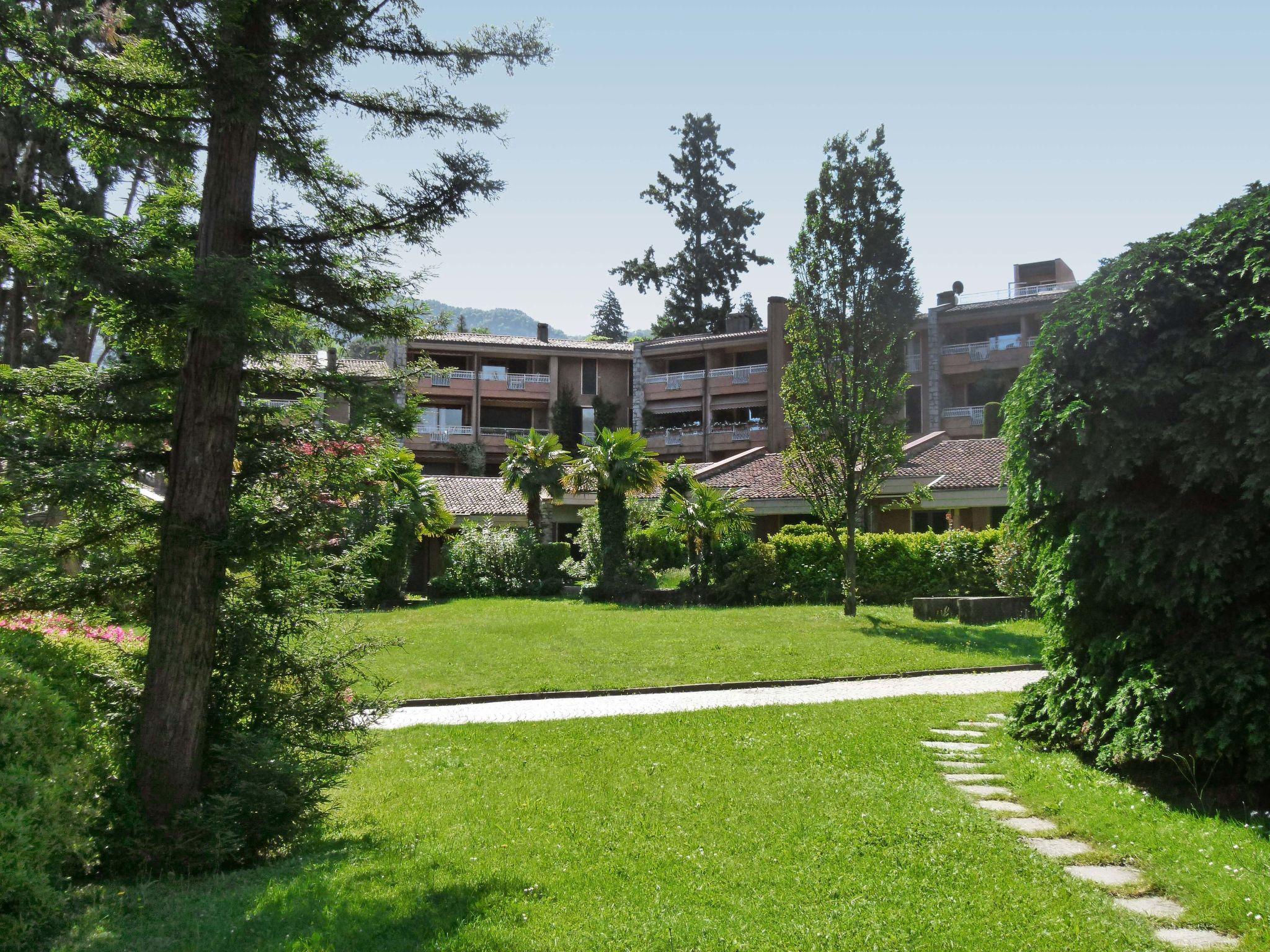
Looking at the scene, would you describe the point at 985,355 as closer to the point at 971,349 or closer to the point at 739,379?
the point at 971,349

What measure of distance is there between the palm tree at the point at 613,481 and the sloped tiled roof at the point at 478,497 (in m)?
9.11

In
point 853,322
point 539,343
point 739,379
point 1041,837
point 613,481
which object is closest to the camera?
point 1041,837

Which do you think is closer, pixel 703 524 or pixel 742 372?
pixel 703 524

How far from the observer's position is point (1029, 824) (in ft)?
20.4

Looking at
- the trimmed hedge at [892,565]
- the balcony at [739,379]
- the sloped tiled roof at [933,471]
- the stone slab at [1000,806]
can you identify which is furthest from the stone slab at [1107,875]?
the balcony at [739,379]

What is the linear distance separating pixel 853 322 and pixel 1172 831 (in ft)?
50.4

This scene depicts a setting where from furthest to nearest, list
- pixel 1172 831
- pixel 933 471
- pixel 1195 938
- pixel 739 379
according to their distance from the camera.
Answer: pixel 739 379
pixel 933 471
pixel 1172 831
pixel 1195 938

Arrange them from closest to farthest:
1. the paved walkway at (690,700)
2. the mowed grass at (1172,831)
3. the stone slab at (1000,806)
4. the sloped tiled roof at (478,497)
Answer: the mowed grass at (1172,831)
the stone slab at (1000,806)
the paved walkway at (690,700)
the sloped tiled roof at (478,497)

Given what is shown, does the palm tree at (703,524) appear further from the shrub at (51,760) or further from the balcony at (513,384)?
the balcony at (513,384)

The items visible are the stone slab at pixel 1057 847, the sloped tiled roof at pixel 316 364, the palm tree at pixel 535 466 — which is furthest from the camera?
the palm tree at pixel 535 466

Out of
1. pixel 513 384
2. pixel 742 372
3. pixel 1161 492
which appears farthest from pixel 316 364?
pixel 513 384

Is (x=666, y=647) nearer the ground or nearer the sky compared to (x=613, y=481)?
nearer the ground

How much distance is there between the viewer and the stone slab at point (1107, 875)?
5172 millimetres

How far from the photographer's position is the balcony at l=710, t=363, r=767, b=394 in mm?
49062
